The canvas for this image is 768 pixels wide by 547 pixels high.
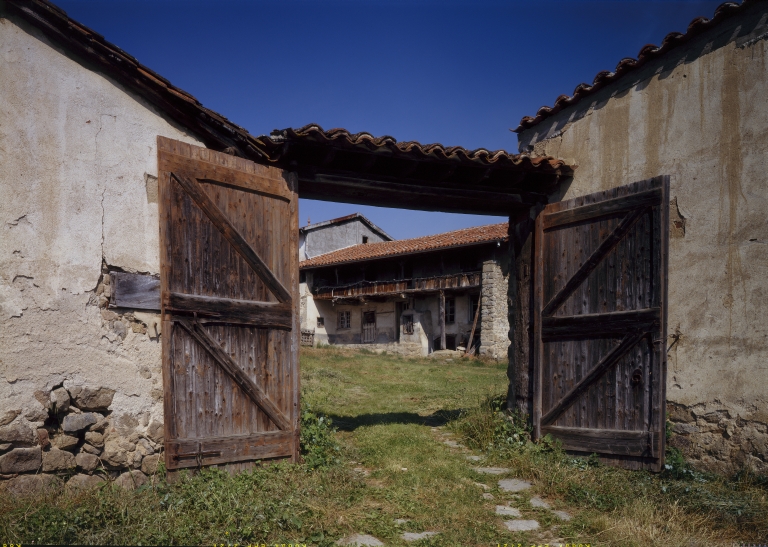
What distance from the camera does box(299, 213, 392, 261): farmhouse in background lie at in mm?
28953

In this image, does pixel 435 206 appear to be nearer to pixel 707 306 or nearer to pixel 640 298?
pixel 640 298

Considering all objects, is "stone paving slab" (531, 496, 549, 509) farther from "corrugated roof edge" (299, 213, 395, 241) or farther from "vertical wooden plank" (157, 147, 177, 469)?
"corrugated roof edge" (299, 213, 395, 241)

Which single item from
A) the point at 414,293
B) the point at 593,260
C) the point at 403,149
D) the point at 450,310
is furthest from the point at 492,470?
the point at 414,293

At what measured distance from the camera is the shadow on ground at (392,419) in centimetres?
776

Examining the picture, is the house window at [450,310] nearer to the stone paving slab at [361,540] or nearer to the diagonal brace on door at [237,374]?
the diagonal brace on door at [237,374]

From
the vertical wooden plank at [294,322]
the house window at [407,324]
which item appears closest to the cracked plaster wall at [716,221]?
the vertical wooden plank at [294,322]

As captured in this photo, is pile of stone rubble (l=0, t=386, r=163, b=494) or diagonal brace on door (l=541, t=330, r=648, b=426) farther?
diagonal brace on door (l=541, t=330, r=648, b=426)

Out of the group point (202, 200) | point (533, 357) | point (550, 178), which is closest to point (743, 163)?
point (550, 178)

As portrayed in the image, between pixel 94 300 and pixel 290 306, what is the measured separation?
1802 millimetres

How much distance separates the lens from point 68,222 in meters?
4.07

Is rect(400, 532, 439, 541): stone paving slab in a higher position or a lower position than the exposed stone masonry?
lower

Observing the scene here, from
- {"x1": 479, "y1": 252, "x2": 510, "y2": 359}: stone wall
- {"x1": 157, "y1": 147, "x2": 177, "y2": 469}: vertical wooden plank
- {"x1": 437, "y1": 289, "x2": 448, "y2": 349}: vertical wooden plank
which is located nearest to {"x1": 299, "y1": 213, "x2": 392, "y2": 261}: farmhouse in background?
{"x1": 437, "y1": 289, "x2": 448, "y2": 349}: vertical wooden plank

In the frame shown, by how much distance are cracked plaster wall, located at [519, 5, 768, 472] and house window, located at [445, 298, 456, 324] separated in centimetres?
1700

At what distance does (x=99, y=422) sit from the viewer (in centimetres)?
416
